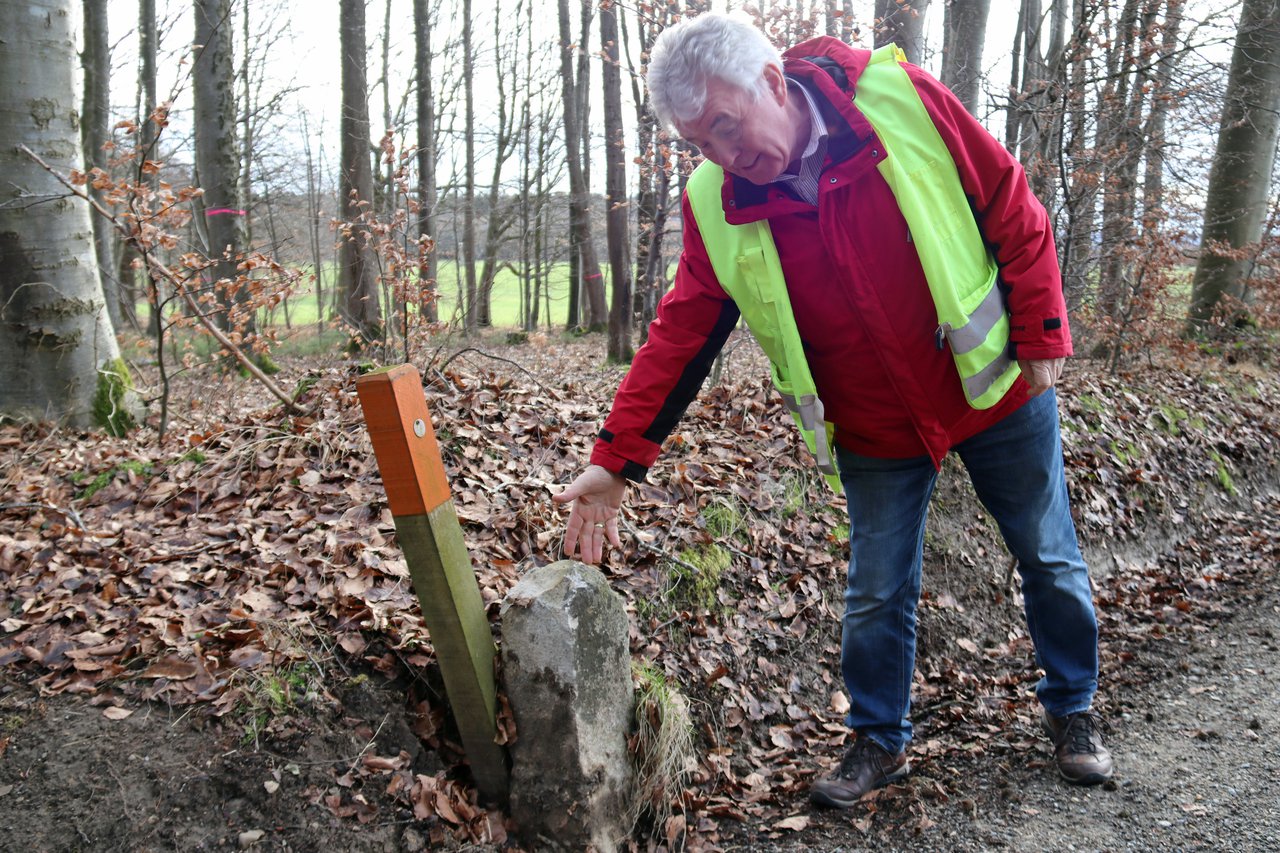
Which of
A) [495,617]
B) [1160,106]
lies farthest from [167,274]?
[1160,106]

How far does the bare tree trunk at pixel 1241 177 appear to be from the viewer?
11258 millimetres

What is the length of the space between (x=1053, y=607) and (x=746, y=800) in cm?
129

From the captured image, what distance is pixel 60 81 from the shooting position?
5516 millimetres

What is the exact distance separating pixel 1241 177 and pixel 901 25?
21.2 feet

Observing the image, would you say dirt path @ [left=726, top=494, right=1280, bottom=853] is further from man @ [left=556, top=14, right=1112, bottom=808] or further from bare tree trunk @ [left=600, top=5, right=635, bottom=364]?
bare tree trunk @ [left=600, top=5, right=635, bottom=364]

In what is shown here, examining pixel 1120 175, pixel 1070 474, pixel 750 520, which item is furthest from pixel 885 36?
pixel 750 520

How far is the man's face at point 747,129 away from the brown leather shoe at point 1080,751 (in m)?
2.17

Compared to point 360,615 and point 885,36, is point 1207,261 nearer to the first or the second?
point 885,36

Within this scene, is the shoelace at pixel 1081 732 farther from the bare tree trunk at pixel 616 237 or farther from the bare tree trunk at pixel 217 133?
the bare tree trunk at pixel 217 133

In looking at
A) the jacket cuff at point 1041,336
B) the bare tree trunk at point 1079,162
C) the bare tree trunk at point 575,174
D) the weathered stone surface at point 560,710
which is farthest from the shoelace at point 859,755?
the bare tree trunk at point 575,174

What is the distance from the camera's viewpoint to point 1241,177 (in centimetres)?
1146

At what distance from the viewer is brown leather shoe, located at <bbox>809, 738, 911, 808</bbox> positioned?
10.0 feet

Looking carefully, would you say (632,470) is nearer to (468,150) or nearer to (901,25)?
(901,25)

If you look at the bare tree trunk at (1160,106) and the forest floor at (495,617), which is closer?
the forest floor at (495,617)
